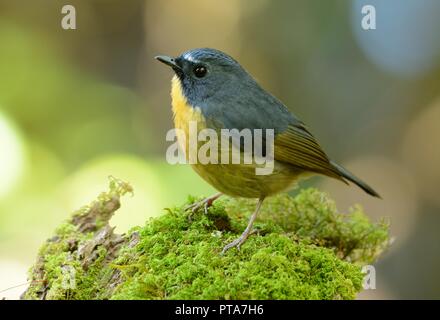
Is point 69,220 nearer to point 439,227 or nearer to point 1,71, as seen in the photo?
point 1,71

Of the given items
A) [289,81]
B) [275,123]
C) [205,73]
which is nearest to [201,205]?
[275,123]

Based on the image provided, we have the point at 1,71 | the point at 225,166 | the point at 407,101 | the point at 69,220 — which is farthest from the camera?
the point at 407,101

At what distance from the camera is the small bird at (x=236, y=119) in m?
3.49

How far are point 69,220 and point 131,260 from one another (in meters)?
1.04

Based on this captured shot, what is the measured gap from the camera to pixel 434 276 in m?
7.98

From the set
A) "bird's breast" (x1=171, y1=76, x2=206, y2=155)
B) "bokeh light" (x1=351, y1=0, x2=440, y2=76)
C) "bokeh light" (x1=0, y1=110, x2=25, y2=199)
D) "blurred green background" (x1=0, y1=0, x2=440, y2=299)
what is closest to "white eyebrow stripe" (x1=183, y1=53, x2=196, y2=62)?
"bird's breast" (x1=171, y1=76, x2=206, y2=155)

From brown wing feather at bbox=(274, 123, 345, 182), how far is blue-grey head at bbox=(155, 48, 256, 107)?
471 mm

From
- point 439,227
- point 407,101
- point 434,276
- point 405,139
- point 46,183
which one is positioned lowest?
point 434,276

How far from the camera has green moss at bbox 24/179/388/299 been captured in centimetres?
244

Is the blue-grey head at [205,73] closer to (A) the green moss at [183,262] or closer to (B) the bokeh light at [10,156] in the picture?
(A) the green moss at [183,262]

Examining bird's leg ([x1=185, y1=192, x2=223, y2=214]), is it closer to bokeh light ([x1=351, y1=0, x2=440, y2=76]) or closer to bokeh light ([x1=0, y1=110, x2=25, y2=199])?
bokeh light ([x1=0, y1=110, x2=25, y2=199])

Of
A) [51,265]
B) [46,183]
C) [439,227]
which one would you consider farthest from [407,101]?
[51,265]

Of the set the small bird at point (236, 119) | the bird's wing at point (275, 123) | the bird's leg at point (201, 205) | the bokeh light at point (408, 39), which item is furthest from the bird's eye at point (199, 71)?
the bokeh light at point (408, 39)
